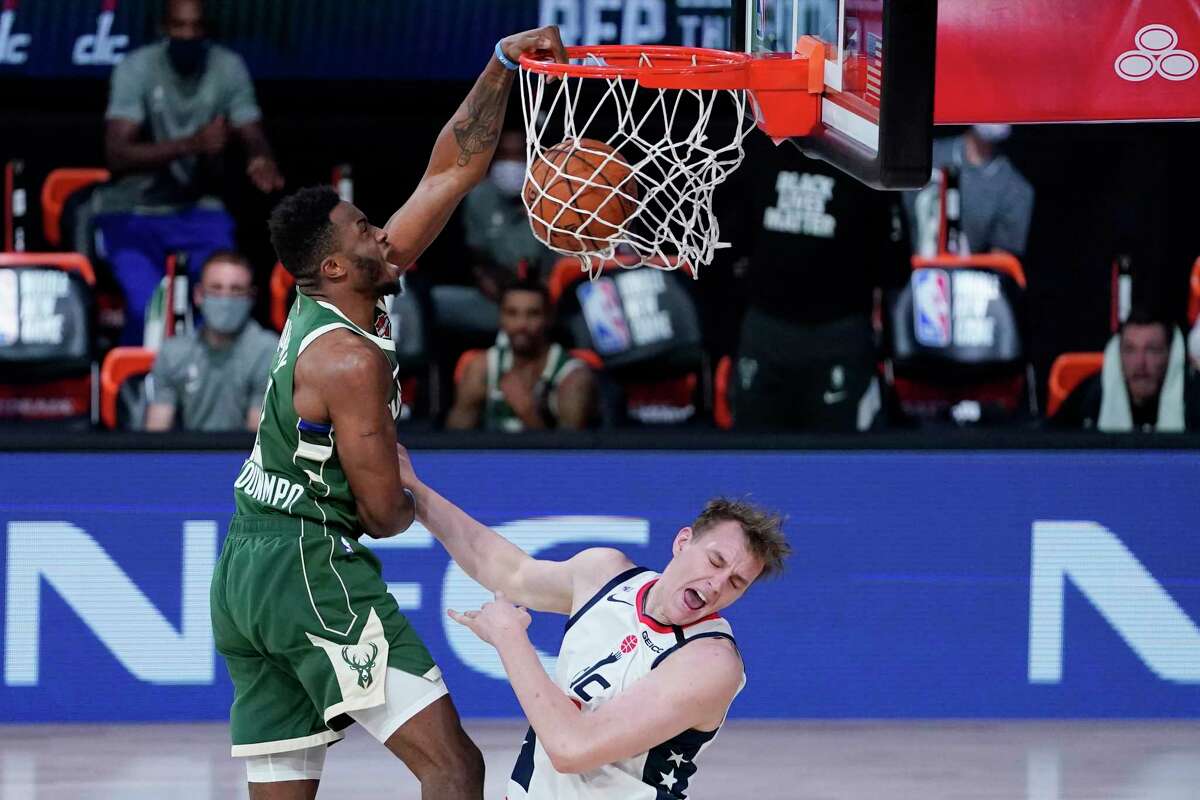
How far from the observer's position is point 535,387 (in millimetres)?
6938

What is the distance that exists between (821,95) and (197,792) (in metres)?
2.95

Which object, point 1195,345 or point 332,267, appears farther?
point 1195,345

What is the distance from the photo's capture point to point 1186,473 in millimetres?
6316

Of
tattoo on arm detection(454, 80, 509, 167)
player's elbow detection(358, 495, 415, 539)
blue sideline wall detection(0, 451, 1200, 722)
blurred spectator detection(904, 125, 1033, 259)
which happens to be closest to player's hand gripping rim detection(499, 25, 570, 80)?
tattoo on arm detection(454, 80, 509, 167)

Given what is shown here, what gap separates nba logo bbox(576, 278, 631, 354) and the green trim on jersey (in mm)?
706

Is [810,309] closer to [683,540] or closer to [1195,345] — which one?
[1195,345]

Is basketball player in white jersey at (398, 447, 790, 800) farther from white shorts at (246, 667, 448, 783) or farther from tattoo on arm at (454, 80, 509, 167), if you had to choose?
tattoo on arm at (454, 80, 509, 167)

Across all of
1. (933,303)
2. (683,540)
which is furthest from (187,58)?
(683,540)

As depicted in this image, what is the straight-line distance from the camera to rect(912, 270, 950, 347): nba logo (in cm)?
785

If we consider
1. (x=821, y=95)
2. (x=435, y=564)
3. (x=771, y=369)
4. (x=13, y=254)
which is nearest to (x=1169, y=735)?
(x=771, y=369)

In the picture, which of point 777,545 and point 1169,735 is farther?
point 1169,735

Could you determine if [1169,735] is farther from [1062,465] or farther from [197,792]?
[197,792]

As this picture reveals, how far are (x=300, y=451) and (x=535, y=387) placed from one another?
306cm

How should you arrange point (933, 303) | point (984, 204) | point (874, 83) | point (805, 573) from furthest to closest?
1. point (984, 204)
2. point (933, 303)
3. point (805, 573)
4. point (874, 83)
